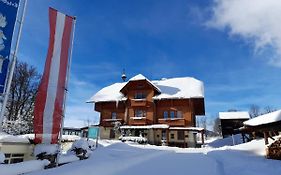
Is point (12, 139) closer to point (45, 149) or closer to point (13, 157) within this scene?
point (13, 157)

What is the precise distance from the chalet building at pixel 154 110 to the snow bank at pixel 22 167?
83.0 ft

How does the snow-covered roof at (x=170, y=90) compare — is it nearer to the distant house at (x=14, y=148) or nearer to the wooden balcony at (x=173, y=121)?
the wooden balcony at (x=173, y=121)

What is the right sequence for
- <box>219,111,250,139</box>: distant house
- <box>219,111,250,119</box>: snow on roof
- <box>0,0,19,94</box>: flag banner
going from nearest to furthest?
1. <box>0,0,19,94</box>: flag banner
2. <box>219,111,250,139</box>: distant house
3. <box>219,111,250,119</box>: snow on roof

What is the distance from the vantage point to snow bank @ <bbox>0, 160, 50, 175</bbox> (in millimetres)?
6582

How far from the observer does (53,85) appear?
359 inches

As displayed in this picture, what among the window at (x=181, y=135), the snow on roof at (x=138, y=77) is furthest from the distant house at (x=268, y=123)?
the snow on roof at (x=138, y=77)

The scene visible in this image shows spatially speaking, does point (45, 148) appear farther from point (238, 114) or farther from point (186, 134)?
point (238, 114)

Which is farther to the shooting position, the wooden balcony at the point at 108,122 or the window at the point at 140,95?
the wooden balcony at the point at 108,122

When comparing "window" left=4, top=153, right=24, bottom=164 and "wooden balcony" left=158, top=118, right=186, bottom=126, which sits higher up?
"wooden balcony" left=158, top=118, right=186, bottom=126

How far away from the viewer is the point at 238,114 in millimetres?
50500

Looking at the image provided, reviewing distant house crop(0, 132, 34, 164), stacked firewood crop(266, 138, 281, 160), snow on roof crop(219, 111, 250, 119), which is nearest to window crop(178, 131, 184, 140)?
stacked firewood crop(266, 138, 281, 160)

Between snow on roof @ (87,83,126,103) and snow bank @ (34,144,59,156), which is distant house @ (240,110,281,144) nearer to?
snow bank @ (34,144,59,156)

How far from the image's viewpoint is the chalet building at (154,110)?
3381 centimetres

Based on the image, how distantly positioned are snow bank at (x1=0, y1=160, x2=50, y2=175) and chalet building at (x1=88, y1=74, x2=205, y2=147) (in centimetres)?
2530
